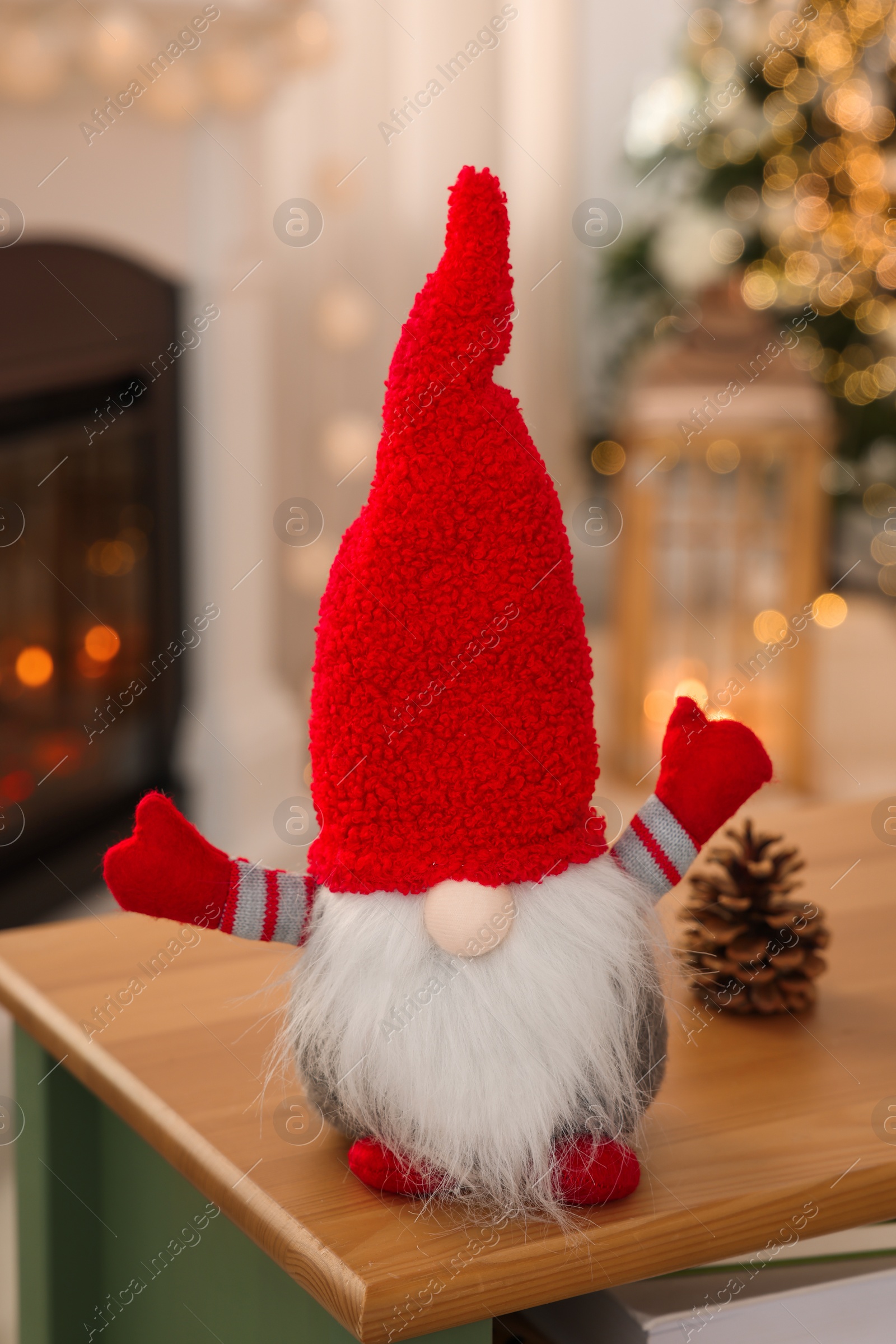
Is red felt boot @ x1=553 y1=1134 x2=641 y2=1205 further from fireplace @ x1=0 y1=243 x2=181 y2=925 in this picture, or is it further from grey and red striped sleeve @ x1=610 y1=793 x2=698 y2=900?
fireplace @ x1=0 y1=243 x2=181 y2=925

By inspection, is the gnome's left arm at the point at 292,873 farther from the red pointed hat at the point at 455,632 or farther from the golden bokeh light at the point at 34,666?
the golden bokeh light at the point at 34,666

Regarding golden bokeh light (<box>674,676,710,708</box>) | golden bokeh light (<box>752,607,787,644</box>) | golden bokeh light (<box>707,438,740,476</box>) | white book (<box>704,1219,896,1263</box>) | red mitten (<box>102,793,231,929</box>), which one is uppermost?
golden bokeh light (<box>707,438,740,476</box>)

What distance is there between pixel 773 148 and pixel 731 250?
0.28 m

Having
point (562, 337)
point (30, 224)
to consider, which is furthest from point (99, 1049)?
point (562, 337)

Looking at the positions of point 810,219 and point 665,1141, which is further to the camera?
point 810,219

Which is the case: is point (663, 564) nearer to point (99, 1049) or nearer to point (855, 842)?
point (855, 842)

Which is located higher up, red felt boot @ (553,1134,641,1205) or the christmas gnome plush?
the christmas gnome plush

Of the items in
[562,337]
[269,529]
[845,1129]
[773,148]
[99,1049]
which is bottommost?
[845,1129]

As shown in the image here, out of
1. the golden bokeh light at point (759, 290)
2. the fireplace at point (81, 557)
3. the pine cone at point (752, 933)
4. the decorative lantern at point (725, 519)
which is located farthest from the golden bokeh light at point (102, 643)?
the golden bokeh light at point (759, 290)

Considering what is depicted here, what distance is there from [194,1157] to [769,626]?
7.58 ft

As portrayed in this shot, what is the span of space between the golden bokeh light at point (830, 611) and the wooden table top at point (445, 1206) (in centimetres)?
250

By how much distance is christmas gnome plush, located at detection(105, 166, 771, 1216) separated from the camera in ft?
1.81

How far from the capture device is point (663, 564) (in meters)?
2.72

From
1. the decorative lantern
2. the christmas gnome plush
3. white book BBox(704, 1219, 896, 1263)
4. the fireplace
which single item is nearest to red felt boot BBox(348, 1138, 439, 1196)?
the christmas gnome plush
